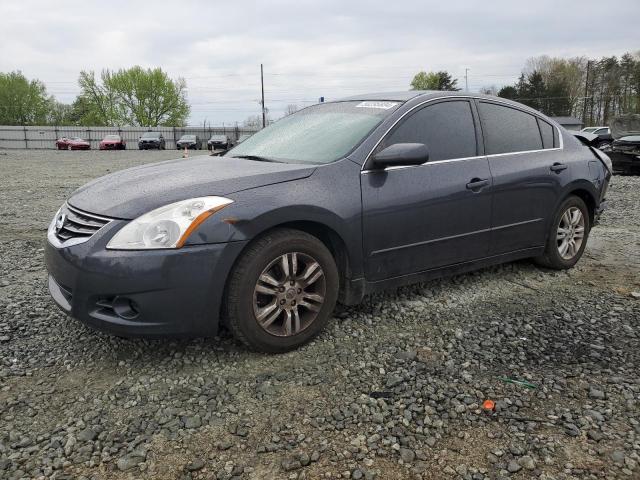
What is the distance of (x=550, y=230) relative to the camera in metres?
4.55

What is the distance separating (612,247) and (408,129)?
3.42 m

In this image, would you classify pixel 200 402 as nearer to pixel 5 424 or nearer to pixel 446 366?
pixel 5 424

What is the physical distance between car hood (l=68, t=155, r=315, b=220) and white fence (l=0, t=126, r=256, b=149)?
47657mm

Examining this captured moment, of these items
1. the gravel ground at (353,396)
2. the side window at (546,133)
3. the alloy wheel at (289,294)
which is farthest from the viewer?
the side window at (546,133)

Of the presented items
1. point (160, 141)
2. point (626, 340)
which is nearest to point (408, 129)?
point (626, 340)

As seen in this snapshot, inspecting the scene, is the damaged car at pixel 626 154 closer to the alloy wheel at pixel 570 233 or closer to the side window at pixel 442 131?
the alloy wheel at pixel 570 233

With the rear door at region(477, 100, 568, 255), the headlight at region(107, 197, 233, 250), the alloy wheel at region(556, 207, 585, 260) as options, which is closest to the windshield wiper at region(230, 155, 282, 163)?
the headlight at region(107, 197, 233, 250)

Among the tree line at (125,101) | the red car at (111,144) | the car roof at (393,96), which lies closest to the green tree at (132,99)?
the tree line at (125,101)

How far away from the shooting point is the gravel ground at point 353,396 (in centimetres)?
217

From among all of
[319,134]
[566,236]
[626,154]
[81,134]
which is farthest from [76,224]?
[81,134]

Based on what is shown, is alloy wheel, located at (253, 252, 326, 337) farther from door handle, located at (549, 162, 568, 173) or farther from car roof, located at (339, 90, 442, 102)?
door handle, located at (549, 162, 568, 173)

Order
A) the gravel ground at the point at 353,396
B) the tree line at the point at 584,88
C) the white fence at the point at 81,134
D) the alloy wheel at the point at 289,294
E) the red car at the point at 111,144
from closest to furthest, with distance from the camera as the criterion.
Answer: the gravel ground at the point at 353,396
the alloy wheel at the point at 289,294
the red car at the point at 111,144
the white fence at the point at 81,134
the tree line at the point at 584,88

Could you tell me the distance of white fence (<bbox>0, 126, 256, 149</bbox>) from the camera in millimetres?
48000

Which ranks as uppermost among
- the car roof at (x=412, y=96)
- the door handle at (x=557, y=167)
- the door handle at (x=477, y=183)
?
the car roof at (x=412, y=96)
